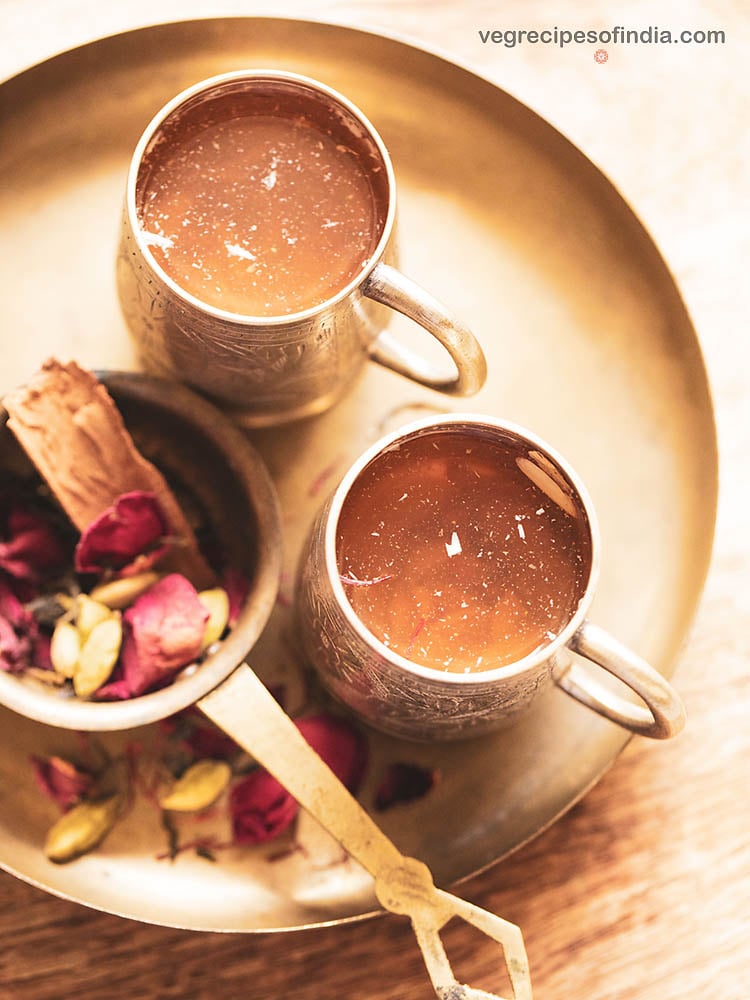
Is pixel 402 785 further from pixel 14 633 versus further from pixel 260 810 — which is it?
pixel 14 633

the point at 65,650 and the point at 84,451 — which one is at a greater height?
the point at 84,451

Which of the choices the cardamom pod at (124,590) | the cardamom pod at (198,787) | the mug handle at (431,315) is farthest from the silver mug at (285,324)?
the cardamom pod at (198,787)

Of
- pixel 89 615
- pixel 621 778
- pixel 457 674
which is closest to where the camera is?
pixel 457 674

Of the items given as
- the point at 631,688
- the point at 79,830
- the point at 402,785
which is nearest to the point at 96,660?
the point at 79,830

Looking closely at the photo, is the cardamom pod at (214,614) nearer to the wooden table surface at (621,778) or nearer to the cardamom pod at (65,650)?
the cardamom pod at (65,650)

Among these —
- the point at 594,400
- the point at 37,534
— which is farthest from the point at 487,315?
the point at 37,534

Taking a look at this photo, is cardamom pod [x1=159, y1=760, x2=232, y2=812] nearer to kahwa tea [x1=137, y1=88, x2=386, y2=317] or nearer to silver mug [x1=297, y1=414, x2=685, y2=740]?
silver mug [x1=297, y1=414, x2=685, y2=740]
